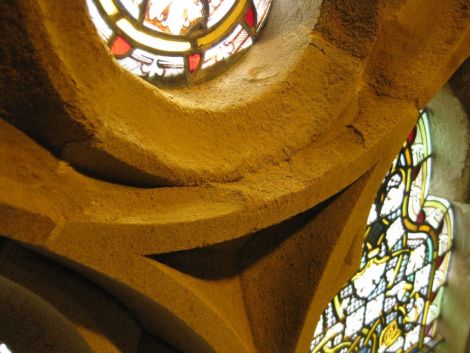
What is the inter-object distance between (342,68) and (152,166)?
56 centimetres

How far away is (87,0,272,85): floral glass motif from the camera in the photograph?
3.90 ft

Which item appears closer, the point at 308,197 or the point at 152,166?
the point at 152,166

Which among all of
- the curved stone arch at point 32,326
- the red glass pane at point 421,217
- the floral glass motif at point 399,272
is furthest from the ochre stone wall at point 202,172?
the red glass pane at point 421,217

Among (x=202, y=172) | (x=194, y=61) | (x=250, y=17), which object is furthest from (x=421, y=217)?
(x=202, y=172)

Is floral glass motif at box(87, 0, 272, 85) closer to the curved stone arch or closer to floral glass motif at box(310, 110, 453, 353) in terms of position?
the curved stone arch

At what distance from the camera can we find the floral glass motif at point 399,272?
7.76 ft

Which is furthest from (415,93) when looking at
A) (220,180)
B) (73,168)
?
(73,168)

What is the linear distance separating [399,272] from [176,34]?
1820 mm

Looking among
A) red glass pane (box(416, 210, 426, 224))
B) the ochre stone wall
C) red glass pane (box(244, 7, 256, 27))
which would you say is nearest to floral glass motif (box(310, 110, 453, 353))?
red glass pane (box(416, 210, 426, 224))

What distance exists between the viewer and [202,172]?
1.05 m

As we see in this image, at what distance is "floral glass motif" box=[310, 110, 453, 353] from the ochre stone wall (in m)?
0.98

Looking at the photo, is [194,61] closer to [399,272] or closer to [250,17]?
[250,17]

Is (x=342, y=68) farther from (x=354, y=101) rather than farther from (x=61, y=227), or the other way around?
(x=61, y=227)

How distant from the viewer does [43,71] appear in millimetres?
755
